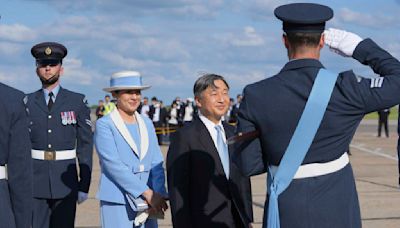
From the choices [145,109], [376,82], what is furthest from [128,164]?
[145,109]

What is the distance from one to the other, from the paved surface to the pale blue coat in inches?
146

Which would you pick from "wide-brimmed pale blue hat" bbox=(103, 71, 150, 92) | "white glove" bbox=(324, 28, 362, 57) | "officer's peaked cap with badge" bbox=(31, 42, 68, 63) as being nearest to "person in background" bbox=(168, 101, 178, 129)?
"officer's peaked cap with badge" bbox=(31, 42, 68, 63)

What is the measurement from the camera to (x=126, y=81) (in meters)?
6.39

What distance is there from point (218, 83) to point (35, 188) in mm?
2077

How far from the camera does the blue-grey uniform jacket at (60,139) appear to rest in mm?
7152

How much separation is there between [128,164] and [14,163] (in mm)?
1465

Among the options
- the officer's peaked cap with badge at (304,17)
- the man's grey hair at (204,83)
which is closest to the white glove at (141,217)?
the man's grey hair at (204,83)

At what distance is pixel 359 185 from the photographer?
14656 millimetres

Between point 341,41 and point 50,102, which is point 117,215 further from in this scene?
point 341,41

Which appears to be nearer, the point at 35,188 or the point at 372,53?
the point at 372,53

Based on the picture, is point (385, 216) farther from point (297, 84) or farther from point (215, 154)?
point (297, 84)

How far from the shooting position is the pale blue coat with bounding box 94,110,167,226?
20.1 feet

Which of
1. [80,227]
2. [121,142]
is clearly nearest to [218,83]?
[121,142]

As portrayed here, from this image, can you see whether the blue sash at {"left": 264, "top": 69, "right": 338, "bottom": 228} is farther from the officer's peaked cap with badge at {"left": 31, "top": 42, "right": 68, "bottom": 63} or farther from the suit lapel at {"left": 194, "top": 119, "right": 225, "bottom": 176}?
the officer's peaked cap with badge at {"left": 31, "top": 42, "right": 68, "bottom": 63}
